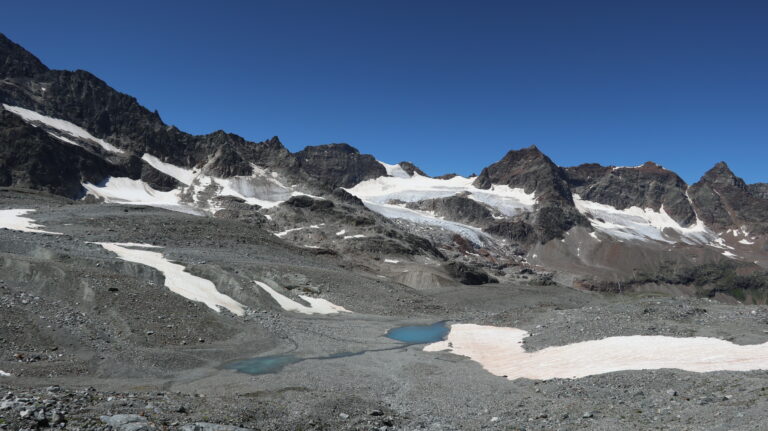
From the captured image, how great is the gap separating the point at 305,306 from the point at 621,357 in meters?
37.5

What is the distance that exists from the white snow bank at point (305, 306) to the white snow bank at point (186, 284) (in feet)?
23.1

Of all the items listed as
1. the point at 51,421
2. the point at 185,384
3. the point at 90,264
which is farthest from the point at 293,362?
the point at 90,264

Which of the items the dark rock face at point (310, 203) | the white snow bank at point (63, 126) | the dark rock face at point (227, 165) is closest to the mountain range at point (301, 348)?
Answer: the dark rock face at point (310, 203)

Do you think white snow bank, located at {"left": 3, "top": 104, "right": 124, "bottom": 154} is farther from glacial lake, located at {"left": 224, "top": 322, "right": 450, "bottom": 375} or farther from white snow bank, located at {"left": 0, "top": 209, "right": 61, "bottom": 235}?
glacial lake, located at {"left": 224, "top": 322, "right": 450, "bottom": 375}

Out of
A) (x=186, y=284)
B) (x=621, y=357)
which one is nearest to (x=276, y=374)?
(x=621, y=357)

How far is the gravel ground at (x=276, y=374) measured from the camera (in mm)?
17375

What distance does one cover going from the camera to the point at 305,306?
191ft

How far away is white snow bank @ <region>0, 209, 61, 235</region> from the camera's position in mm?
69319

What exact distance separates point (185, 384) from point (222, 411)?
9932mm

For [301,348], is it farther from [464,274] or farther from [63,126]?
[63,126]

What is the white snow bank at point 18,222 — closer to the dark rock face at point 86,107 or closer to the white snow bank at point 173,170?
the dark rock face at point 86,107

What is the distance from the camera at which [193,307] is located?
131ft

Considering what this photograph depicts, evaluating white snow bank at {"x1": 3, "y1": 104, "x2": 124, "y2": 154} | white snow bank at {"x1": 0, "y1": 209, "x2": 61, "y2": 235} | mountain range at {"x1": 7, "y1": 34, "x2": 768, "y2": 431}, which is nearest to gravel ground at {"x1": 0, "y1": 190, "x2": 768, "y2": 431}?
mountain range at {"x1": 7, "y1": 34, "x2": 768, "y2": 431}

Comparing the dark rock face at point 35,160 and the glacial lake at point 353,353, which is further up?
the dark rock face at point 35,160
